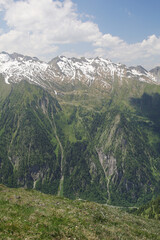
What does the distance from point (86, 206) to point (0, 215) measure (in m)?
29.1

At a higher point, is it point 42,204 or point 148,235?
point 42,204

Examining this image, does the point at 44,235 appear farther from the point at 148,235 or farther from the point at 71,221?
the point at 148,235

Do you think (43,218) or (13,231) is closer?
(13,231)

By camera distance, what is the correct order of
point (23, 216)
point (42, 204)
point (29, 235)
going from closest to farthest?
point (29, 235), point (23, 216), point (42, 204)

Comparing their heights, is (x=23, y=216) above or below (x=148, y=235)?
above

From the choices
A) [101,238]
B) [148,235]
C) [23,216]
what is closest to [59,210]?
[23,216]

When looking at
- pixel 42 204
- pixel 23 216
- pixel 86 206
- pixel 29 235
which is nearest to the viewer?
pixel 29 235

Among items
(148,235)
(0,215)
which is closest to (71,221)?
(0,215)

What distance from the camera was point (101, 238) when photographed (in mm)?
39594

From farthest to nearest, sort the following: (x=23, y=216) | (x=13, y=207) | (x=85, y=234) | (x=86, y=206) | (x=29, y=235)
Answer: (x=86, y=206)
(x=13, y=207)
(x=23, y=216)
(x=85, y=234)
(x=29, y=235)

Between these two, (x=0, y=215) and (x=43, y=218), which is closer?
(x=0, y=215)

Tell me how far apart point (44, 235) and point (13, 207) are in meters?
15.8

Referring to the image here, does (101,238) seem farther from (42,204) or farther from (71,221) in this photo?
(42,204)

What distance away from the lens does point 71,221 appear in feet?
143
